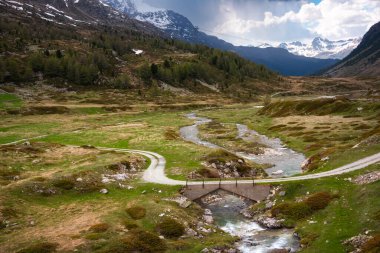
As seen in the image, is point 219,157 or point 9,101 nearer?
point 219,157

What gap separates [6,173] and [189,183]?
28920mm

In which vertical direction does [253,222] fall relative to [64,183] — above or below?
above

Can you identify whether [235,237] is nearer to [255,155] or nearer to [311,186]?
[311,186]

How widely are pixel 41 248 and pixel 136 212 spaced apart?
11.9 meters

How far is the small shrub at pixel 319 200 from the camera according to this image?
141ft

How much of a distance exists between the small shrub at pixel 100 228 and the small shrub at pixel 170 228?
5404mm

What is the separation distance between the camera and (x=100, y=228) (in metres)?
39.1

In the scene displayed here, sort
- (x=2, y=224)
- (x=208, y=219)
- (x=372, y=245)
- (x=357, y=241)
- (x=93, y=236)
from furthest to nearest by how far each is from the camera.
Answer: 1. (x=208, y=219)
2. (x=2, y=224)
3. (x=93, y=236)
4. (x=357, y=241)
5. (x=372, y=245)

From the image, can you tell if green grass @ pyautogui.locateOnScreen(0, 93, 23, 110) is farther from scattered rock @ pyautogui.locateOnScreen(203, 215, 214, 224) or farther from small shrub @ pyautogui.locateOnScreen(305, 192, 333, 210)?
small shrub @ pyautogui.locateOnScreen(305, 192, 333, 210)

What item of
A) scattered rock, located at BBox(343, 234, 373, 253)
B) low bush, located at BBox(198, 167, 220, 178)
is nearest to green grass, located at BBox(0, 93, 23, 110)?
low bush, located at BBox(198, 167, 220, 178)

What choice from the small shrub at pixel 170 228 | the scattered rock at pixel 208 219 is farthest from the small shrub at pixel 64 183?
the scattered rock at pixel 208 219

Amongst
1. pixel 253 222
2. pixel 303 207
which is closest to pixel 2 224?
pixel 253 222

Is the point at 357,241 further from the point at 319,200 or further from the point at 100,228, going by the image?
the point at 100,228

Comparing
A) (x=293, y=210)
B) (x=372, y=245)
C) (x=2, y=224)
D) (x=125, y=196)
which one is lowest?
(x=2, y=224)
